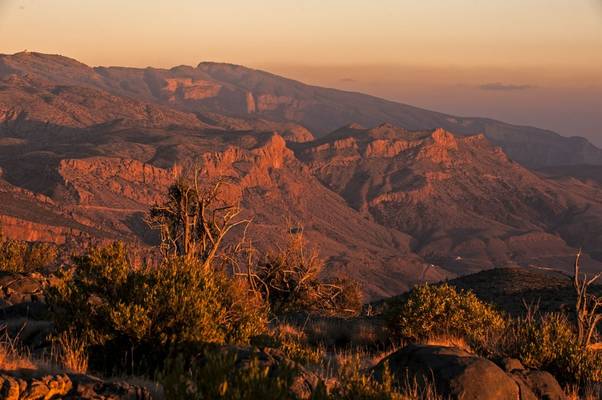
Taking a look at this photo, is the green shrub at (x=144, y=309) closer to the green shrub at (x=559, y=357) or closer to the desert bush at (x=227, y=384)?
the desert bush at (x=227, y=384)

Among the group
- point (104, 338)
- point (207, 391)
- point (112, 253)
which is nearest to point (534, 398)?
point (207, 391)

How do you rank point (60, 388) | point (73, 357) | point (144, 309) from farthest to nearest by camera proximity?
point (144, 309), point (73, 357), point (60, 388)

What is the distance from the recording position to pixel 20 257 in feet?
127

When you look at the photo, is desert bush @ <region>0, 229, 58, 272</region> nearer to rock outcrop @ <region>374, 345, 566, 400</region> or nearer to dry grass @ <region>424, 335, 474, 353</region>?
dry grass @ <region>424, 335, 474, 353</region>

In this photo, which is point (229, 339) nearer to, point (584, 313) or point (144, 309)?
point (144, 309)

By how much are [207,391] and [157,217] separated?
2113 cm

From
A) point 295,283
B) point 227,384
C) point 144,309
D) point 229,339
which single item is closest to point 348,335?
point 229,339

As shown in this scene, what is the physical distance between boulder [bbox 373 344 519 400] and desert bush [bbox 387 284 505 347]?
20.0 feet

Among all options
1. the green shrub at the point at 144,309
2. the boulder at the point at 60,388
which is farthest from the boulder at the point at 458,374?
the boulder at the point at 60,388

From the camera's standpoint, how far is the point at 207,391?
8.24m

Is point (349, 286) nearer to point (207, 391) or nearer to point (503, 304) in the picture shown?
point (503, 304)

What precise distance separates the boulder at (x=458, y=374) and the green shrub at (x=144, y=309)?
130 inches

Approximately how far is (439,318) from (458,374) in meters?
7.70

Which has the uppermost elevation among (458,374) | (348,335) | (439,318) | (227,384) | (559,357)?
(227,384)
